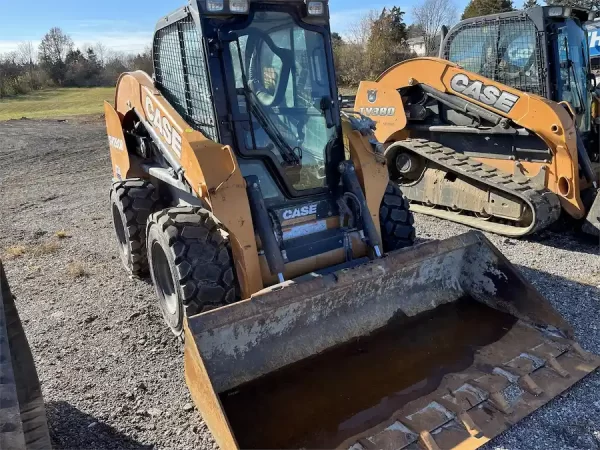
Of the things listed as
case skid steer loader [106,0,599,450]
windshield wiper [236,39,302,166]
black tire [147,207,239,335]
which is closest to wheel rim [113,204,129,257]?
case skid steer loader [106,0,599,450]

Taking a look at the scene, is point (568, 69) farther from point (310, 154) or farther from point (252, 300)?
point (252, 300)

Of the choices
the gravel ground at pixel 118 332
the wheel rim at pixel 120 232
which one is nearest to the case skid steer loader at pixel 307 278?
the gravel ground at pixel 118 332

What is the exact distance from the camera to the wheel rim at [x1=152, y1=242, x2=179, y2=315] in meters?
3.93

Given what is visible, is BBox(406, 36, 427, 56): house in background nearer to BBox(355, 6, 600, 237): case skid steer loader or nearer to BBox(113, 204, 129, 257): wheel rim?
BBox(355, 6, 600, 237): case skid steer loader

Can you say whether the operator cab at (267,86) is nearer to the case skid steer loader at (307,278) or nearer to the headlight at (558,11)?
the case skid steer loader at (307,278)

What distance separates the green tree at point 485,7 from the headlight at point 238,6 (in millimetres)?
28529

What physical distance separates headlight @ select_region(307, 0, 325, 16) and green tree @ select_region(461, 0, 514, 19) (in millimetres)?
28029

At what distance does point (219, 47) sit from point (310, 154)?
Answer: 3.21ft

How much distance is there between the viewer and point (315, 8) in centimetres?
375

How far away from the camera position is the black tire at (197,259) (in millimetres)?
3283

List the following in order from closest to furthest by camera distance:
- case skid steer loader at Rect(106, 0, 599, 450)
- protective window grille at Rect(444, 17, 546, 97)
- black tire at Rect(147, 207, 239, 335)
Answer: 1. case skid steer loader at Rect(106, 0, 599, 450)
2. black tire at Rect(147, 207, 239, 335)
3. protective window grille at Rect(444, 17, 546, 97)

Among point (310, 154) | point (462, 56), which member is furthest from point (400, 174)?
point (310, 154)

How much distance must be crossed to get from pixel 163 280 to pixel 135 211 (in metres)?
0.95

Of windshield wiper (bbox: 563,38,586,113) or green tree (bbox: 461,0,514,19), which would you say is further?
green tree (bbox: 461,0,514,19)
